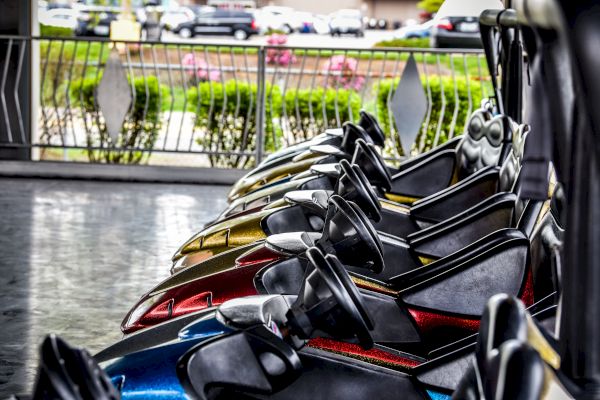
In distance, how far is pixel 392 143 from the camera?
375 inches

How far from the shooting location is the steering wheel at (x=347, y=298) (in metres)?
1.92

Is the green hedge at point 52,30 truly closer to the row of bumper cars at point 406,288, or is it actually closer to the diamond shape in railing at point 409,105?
the diamond shape in railing at point 409,105

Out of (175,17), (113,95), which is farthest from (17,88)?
(175,17)

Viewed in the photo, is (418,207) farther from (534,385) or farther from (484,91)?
(484,91)

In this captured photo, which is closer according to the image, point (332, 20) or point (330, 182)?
point (330, 182)

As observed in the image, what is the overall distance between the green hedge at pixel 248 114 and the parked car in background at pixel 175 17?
2269 centimetres

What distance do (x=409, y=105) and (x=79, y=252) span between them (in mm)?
3849

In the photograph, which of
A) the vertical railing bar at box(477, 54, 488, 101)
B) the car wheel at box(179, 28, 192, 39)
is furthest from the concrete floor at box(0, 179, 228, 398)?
the car wheel at box(179, 28, 192, 39)

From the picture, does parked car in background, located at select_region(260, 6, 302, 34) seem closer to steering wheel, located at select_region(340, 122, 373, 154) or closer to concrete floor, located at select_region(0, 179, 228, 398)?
concrete floor, located at select_region(0, 179, 228, 398)

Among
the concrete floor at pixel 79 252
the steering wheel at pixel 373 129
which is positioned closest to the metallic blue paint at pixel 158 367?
the concrete floor at pixel 79 252

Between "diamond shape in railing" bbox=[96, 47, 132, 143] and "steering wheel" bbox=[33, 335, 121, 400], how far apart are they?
311 inches

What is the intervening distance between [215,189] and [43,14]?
2.71 m

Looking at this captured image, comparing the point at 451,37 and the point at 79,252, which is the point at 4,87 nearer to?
the point at 79,252

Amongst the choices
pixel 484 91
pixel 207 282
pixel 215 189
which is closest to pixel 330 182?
pixel 207 282
